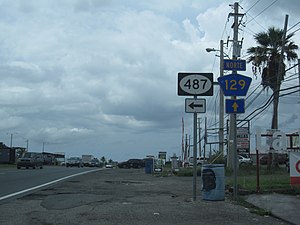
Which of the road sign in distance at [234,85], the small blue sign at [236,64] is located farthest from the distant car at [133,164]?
the road sign in distance at [234,85]

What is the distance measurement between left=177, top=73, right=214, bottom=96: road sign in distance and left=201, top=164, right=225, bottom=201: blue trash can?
2.26 m

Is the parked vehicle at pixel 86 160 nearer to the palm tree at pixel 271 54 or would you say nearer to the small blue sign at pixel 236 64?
the palm tree at pixel 271 54

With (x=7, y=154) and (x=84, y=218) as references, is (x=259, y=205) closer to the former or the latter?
(x=84, y=218)

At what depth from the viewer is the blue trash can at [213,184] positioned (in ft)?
41.6

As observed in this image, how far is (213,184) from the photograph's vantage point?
41.9ft

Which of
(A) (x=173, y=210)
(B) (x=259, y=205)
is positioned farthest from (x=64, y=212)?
(B) (x=259, y=205)

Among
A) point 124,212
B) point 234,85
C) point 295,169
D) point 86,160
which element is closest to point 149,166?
point 295,169

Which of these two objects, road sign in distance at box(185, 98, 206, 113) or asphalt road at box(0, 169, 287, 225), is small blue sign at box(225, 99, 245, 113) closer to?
road sign in distance at box(185, 98, 206, 113)

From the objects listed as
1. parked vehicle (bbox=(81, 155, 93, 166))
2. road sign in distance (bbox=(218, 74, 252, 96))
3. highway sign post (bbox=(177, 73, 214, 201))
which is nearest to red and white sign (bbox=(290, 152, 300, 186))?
road sign in distance (bbox=(218, 74, 252, 96))

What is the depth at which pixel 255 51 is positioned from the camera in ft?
114

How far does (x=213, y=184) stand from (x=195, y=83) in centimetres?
301

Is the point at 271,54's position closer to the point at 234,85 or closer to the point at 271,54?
the point at 271,54

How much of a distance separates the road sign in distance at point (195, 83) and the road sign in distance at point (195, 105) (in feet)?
0.71

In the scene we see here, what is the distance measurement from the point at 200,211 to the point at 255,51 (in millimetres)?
26107
